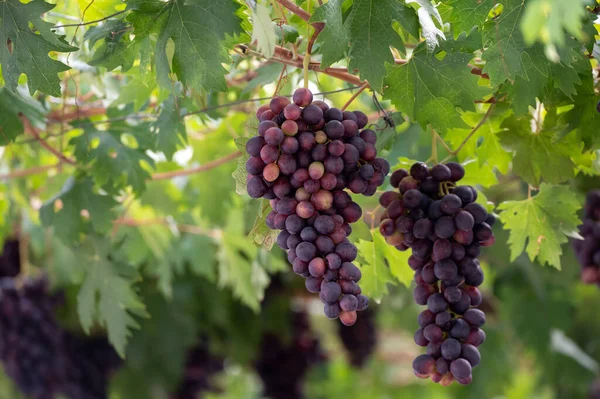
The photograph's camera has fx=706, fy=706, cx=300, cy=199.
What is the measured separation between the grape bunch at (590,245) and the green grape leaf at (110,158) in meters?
0.88

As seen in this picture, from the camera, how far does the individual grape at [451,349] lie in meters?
0.92

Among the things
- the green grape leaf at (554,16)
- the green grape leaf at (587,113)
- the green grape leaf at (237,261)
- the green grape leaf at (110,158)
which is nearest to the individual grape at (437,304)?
the green grape leaf at (587,113)

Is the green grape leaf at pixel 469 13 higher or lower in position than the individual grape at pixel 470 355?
higher

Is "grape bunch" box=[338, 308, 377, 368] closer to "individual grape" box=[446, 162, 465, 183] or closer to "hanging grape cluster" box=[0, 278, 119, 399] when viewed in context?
"hanging grape cluster" box=[0, 278, 119, 399]

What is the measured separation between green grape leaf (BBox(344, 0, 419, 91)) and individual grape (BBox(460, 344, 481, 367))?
36cm

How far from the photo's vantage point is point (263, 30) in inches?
33.2

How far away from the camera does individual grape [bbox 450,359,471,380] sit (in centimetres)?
90

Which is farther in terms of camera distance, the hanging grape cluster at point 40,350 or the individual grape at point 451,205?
the hanging grape cluster at point 40,350

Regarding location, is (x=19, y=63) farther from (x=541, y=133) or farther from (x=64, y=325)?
(x=64, y=325)

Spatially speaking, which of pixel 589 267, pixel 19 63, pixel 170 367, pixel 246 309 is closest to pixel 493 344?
pixel 246 309

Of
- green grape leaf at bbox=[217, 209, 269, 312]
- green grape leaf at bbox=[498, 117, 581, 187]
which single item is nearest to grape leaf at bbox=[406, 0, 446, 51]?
green grape leaf at bbox=[498, 117, 581, 187]

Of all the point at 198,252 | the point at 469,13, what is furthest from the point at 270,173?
the point at 198,252

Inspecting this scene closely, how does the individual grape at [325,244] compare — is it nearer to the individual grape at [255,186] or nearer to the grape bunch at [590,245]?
the individual grape at [255,186]

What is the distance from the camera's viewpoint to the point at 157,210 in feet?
6.15
